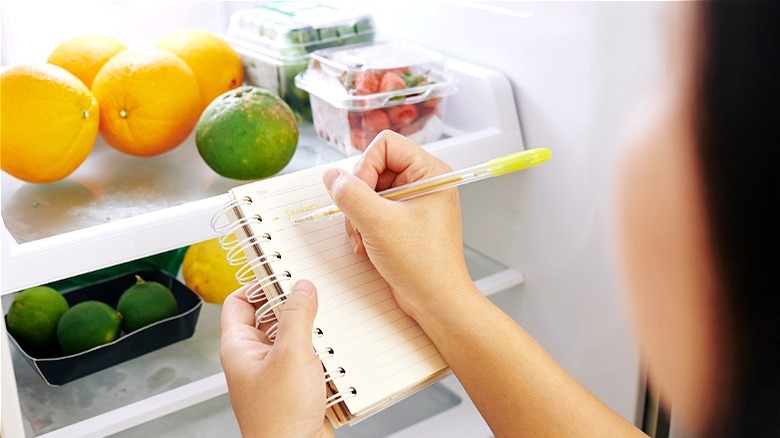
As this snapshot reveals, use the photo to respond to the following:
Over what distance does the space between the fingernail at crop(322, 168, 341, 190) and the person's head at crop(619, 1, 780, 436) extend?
12.7 inches

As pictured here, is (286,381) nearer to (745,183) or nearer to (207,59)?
(745,183)

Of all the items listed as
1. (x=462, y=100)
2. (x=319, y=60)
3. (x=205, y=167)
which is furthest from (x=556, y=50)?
(x=205, y=167)

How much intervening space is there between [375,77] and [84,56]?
37 cm

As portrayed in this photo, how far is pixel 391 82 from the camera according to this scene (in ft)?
3.15

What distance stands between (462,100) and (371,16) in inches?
8.2

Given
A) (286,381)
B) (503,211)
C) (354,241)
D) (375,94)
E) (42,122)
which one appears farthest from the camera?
(503,211)

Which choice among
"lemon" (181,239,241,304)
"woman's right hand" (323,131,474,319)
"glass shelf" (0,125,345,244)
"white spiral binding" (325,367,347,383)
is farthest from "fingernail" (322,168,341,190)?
"lemon" (181,239,241,304)

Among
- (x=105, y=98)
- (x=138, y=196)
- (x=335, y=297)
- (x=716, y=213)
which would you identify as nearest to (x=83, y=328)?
(x=138, y=196)

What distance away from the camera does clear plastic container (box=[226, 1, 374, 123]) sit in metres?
1.08

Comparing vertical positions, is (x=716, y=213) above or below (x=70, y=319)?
above

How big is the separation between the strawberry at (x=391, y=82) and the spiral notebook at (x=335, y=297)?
0.28 m

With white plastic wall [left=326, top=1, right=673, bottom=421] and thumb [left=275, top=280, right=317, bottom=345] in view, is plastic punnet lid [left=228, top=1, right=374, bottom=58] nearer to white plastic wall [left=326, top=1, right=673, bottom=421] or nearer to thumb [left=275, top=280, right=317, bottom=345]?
white plastic wall [left=326, top=1, right=673, bottom=421]

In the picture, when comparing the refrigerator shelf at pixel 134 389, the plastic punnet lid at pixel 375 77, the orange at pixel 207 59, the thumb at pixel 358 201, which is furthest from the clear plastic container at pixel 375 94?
the thumb at pixel 358 201

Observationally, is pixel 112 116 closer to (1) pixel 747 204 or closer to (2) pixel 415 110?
(2) pixel 415 110
